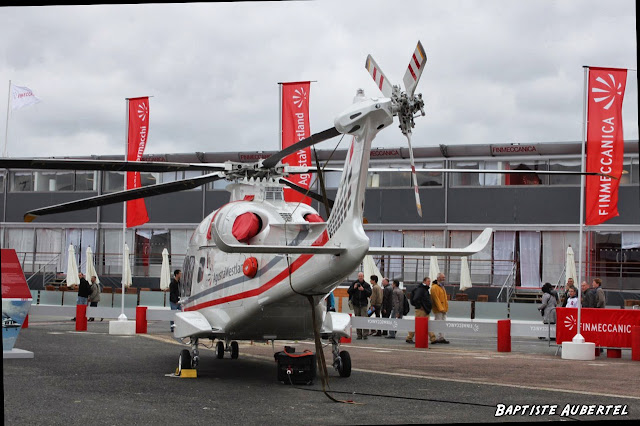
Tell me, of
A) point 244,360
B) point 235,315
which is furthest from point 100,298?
point 235,315

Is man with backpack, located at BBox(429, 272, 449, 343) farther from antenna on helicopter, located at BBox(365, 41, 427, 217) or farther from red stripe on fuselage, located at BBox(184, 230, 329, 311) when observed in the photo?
antenna on helicopter, located at BBox(365, 41, 427, 217)

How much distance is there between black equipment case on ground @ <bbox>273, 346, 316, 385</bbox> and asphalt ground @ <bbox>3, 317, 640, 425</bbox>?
0.16m

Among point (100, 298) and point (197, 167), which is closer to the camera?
point (197, 167)

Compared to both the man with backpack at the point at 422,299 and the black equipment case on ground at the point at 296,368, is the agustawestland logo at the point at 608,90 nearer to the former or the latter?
the man with backpack at the point at 422,299

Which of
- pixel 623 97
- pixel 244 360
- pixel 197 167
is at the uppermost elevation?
pixel 623 97

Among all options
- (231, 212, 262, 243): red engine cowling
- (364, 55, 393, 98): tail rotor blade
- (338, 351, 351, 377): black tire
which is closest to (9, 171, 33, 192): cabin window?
(231, 212, 262, 243): red engine cowling

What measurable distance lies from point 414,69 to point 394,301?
14808 millimetres

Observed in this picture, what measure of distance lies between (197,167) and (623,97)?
9531 millimetres

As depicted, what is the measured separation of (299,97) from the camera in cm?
2633

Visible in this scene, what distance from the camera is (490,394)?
41.4 feet

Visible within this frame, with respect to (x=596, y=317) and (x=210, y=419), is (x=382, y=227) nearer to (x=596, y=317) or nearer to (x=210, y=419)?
(x=596, y=317)

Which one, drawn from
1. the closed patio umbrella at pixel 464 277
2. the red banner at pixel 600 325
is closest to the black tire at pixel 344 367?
the red banner at pixel 600 325

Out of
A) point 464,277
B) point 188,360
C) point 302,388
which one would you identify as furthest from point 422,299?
point 464,277

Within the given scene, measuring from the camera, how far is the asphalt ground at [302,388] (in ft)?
34.8
